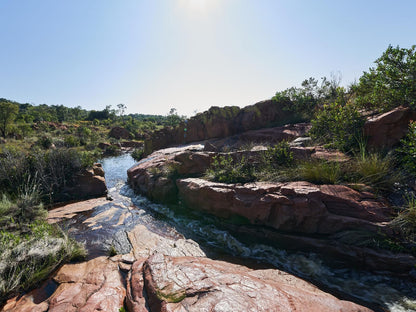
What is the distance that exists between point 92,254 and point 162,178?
11.9 ft

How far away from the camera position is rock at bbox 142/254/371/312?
2025 mm

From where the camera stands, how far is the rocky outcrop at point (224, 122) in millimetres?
13125

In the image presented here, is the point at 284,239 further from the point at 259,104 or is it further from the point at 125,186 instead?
the point at 259,104

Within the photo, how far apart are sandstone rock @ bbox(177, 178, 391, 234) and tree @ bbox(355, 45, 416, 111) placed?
2.95 m

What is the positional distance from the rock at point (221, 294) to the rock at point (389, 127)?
4155 millimetres

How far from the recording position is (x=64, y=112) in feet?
184

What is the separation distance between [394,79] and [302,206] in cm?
459

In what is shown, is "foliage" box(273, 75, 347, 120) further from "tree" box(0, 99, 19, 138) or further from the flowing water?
"tree" box(0, 99, 19, 138)

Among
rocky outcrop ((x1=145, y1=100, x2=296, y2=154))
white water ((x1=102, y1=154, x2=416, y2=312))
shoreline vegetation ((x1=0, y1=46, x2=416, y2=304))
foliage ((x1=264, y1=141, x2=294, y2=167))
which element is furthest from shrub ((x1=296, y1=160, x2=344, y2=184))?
rocky outcrop ((x1=145, y1=100, x2=296, y2=154))

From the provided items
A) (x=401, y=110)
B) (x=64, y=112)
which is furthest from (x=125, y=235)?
(x=64, y=112)

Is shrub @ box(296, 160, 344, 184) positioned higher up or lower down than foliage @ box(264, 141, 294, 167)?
lower down

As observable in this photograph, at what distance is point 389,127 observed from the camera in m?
4.64

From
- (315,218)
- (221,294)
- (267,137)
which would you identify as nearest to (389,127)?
(315,218)

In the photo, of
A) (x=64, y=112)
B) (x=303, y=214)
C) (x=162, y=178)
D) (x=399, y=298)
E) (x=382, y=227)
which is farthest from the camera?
(x=64, y=112)
